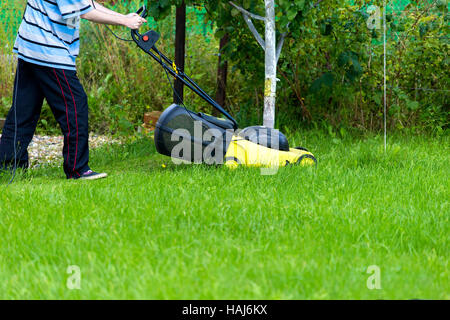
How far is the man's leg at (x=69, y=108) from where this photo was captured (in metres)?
4.37

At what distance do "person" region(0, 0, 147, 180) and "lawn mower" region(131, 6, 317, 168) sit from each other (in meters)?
0.43

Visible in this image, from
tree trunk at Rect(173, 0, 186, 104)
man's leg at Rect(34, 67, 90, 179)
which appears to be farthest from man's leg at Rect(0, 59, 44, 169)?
tree trunk at Rect(173, 0, 186, 104)

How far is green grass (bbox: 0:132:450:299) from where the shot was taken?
2.39m

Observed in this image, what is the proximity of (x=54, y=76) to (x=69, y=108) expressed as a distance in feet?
0.80

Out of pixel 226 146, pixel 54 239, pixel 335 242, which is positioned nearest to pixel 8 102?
pixel 226 146

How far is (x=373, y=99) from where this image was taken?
6.22 meters

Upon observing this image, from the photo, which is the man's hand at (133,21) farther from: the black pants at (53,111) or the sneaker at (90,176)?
the sneaker at (90,176)

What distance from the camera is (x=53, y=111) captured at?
4523mm

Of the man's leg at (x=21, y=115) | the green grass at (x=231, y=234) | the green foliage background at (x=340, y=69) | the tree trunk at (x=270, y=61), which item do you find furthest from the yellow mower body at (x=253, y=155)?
the man's leg at (x=21, y=115)

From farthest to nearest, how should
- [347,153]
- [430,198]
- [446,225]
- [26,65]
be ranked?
[347,153] < [26,65] < [430,198] < [446,225]

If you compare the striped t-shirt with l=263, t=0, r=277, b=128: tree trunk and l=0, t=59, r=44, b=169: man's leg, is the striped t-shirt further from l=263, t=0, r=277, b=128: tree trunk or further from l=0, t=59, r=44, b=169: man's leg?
l=263, t=0, r=277, b=128: tree trunk

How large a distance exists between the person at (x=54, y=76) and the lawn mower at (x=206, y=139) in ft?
1.41
